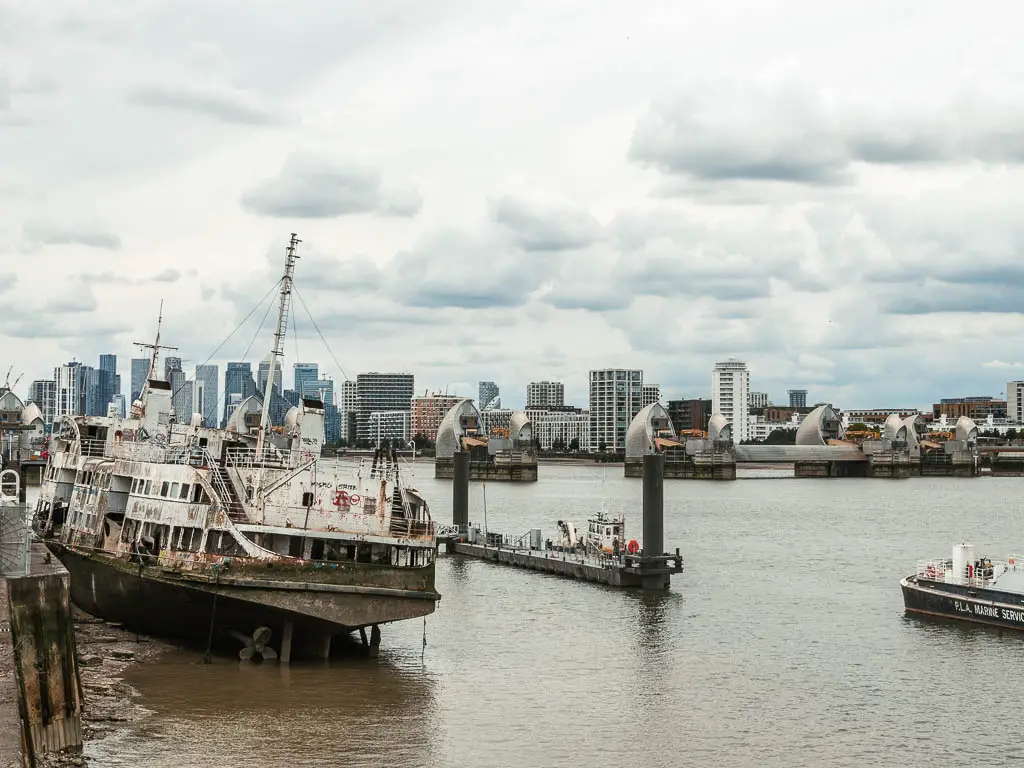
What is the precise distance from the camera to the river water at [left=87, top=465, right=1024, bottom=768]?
31.0 metres

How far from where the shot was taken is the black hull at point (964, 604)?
4809cm

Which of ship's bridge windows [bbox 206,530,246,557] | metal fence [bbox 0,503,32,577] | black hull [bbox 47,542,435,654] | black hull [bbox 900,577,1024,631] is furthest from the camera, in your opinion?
black hull [bbox 900,577,1024,631]

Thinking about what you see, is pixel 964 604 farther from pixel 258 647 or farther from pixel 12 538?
pixel 12 538

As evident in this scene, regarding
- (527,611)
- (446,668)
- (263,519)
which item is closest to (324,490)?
(263,519)

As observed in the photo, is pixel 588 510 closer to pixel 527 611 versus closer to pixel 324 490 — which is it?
pixel 527 611

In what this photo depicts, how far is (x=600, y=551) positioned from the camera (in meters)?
64.1

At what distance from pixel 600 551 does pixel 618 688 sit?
25.9 meters

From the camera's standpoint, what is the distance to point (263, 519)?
125ft

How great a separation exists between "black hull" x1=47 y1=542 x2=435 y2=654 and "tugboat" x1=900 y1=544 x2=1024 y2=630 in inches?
937

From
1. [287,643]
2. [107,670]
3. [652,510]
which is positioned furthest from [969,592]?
[107,670]

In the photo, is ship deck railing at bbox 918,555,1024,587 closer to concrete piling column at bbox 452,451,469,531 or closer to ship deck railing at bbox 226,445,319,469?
ship deck railing at bbox 226,445,319,469

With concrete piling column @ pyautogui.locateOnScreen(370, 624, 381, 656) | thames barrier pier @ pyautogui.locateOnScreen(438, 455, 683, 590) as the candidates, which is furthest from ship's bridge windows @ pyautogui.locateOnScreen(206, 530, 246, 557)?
thames barrier pier @ pyautogui.locateOnScreen(438, 455, 683, 590)

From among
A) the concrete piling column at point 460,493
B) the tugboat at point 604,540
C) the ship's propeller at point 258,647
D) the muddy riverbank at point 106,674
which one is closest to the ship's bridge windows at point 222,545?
the ship's propeller at point 258,647

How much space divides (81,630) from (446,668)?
13084 mm
